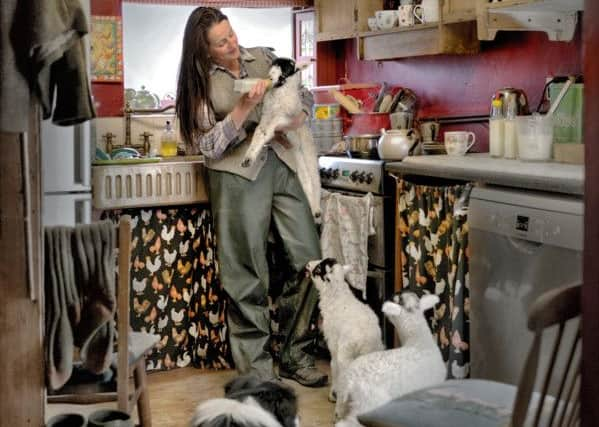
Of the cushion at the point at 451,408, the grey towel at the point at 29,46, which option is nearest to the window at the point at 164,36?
the grey towel at the point at 29,46

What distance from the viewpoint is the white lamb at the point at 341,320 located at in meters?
3.42

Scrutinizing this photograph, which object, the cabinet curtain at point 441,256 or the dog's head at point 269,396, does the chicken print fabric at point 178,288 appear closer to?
the cabinet curtain at point 441,256

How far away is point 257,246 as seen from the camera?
12.4ft

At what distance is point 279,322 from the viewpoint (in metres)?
4.11

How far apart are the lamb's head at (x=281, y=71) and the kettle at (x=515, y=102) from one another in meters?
0.91

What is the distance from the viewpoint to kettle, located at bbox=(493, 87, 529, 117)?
369 cm

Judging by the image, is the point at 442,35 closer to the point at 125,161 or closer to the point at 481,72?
the point at 481,72

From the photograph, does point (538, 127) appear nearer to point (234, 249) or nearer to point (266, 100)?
point (266, 100)

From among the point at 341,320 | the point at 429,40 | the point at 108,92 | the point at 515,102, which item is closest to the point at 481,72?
the point at 429,40

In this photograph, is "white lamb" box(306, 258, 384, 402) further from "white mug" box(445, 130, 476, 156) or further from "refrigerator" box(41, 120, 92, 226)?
"refrigerator" box(41, 120, 92, 226)

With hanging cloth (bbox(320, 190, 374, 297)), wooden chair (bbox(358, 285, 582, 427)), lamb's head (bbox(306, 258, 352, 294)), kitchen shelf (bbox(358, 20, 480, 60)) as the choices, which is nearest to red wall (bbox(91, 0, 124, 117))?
kitchen shelf (bbox(358, 20, 480, 60))

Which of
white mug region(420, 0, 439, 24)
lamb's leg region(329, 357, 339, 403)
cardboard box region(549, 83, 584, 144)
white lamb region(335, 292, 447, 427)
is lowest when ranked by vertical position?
lamb's leg region(329, 357, 339, 403)

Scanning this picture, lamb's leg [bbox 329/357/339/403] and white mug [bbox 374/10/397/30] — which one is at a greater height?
white mug [bbox 374/10/397/30]

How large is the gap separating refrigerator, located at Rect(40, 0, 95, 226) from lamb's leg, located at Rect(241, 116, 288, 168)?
0.66 m
